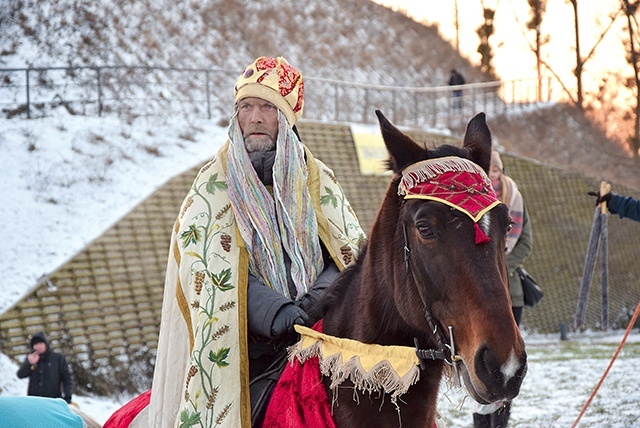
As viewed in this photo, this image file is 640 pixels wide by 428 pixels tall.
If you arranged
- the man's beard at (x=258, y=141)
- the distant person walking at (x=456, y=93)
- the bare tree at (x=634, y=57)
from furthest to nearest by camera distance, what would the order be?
the distant person walking at (x=456, y=93), the bare tree at (x=634, y=57), the man's beard at (x=258, y=141)

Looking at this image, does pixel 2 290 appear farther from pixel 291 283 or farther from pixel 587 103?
pixel 587 103

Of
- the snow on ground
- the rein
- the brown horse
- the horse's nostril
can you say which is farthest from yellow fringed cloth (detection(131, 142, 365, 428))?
the snow on ground

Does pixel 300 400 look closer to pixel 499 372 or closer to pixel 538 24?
pixel 499 372

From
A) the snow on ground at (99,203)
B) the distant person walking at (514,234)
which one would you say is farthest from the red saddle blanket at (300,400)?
the snow on ground at (99,203)

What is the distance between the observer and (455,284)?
2.52m

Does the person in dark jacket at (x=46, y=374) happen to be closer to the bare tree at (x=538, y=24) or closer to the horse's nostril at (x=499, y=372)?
the horse's nostril at (x=499, y=372)

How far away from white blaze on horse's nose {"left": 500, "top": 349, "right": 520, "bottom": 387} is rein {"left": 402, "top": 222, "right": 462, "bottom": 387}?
210mm

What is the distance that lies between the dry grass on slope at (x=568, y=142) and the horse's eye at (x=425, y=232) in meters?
26.8

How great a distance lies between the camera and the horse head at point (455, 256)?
2361mm

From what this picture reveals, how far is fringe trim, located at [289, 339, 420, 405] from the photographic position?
9.24 feet

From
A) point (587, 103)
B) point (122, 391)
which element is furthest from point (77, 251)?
point (587, 103)

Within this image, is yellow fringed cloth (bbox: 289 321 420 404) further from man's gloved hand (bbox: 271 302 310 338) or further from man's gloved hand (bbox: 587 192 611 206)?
man's gloved hand (bbox: 587 192 611 206)

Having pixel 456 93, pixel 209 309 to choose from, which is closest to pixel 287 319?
pixel 209 309

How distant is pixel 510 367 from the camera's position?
91.2 inches
